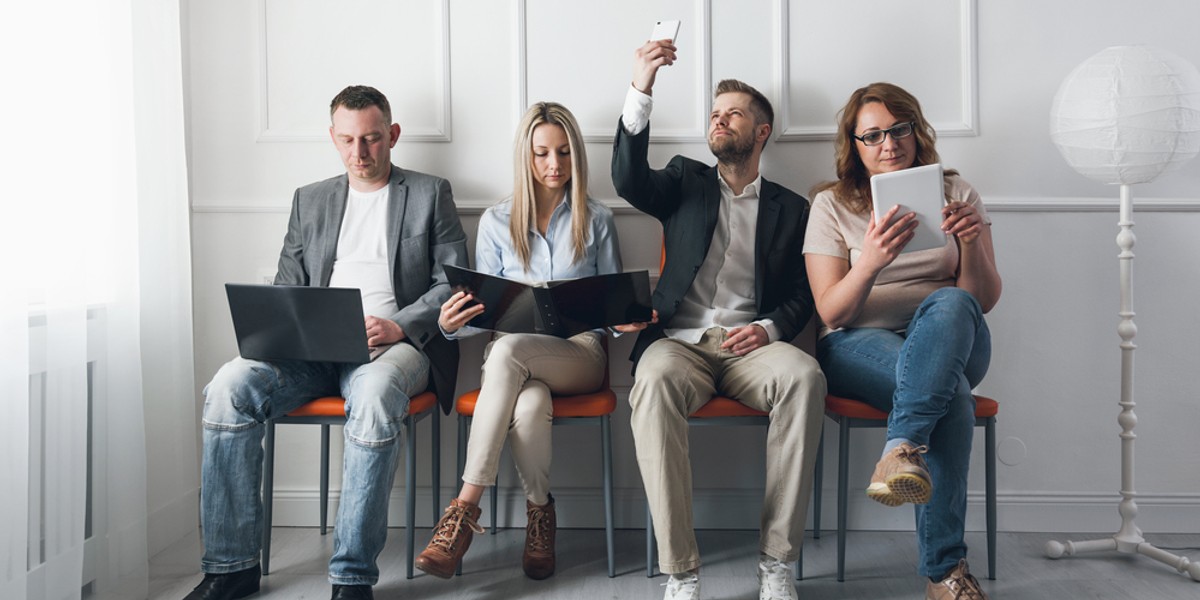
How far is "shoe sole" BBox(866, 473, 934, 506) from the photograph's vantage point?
1.50m

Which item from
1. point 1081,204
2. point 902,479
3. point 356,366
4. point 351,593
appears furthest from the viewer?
point 1081,204

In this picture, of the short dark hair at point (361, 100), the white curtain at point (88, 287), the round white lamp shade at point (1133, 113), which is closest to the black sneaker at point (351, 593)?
the white curtain at point (88, 287)

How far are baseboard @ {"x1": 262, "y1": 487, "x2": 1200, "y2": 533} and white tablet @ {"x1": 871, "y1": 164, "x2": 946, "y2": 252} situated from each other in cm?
96

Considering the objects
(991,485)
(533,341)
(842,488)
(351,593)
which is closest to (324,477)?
(351,593)

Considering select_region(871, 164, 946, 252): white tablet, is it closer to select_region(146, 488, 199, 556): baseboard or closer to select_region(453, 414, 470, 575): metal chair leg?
select_region(453, 414, 470, 575): metal chair leg

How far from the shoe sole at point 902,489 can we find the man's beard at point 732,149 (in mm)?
996

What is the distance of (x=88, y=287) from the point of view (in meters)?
1.76

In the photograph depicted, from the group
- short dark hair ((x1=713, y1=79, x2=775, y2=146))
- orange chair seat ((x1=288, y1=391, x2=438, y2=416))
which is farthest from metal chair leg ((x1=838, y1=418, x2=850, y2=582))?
orange chair seat ((x1=288, y1=391, x2=438, y2=416))

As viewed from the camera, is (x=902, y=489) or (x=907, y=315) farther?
(x=907, y=315)

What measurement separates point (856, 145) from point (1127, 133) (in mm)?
655

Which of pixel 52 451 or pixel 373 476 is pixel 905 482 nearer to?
pixel 373 476

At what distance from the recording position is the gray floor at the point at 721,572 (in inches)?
73.5

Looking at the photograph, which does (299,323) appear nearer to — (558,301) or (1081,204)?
(558,301)

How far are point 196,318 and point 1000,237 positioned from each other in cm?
248
